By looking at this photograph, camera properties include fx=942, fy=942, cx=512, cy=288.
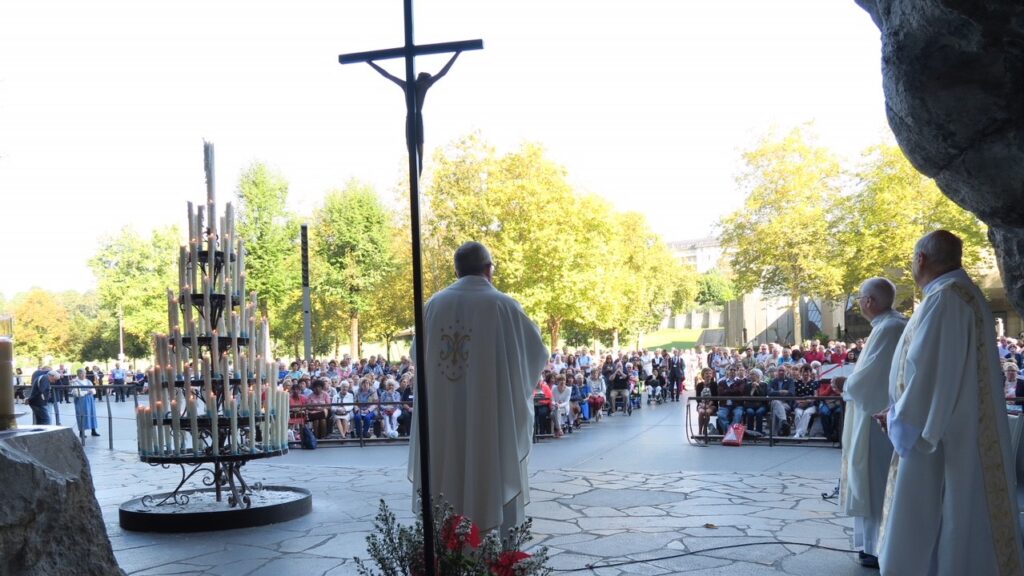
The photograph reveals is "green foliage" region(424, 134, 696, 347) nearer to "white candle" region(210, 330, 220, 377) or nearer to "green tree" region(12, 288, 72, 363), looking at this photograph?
"white candle" region(210, 330, 220, 377)

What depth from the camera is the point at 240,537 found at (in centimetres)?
744

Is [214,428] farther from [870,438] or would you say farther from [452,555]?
[870,438]

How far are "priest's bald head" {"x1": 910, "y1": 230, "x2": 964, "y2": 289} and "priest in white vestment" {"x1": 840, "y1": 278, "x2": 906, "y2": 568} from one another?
3.05ft

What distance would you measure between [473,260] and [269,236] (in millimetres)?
40183

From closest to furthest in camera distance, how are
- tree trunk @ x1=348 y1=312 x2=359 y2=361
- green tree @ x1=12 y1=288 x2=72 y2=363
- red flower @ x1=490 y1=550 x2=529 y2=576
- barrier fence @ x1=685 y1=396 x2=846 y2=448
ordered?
red flower @ x1=490 y1=550 x2=529 y2=576 → barrier fence @ x1=685 y1=396 x2=846 y2=448 → tree trunk @ x1=348 y1=312 x2=359 y2=361 → green tree @ x1=12 y1=288 x2=72 y2=363

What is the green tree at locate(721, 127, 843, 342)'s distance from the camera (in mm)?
36906

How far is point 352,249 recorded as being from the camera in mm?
45312

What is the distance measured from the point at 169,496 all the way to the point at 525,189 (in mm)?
26463

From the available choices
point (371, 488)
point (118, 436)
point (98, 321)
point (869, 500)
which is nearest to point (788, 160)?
point (118, 436)

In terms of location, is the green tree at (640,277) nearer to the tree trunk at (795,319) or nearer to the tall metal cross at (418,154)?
the tree trunk at (795,319)

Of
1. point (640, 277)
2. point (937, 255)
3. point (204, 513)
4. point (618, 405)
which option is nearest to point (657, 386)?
point (618, 405)

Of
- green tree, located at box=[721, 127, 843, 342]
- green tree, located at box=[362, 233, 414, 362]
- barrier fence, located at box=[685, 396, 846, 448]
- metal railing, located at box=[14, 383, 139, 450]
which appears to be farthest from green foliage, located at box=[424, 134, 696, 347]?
barrier fence, located at box=[685, 396, 846, 448]

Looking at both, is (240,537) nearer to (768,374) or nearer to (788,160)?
(768,374)

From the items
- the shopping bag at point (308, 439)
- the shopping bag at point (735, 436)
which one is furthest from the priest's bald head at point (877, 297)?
the shopping bag at point (308, 439)
